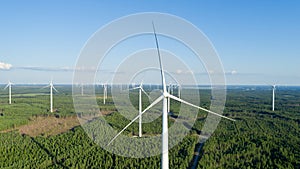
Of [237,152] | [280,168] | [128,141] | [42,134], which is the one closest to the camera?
[280,168]

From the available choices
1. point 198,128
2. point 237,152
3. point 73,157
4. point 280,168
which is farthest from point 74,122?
point 280,168

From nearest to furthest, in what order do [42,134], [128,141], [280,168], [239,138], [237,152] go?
[280,168]
[237,152]
[128,141]
[239,138]
[42,134]

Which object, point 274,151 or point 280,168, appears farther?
point 274,151

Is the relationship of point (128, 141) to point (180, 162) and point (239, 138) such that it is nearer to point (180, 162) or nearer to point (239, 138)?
point (180, 162)

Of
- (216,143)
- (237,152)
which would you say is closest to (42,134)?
(216,143)

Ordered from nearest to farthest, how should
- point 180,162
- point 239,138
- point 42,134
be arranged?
point 180,162
point 239,138
point 42,134

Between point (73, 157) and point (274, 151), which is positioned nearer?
point (73, 157)

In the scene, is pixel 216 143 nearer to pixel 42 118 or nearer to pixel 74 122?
pixel 74 122

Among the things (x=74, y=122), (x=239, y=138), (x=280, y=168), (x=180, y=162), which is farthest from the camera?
(x=74, y=122)
